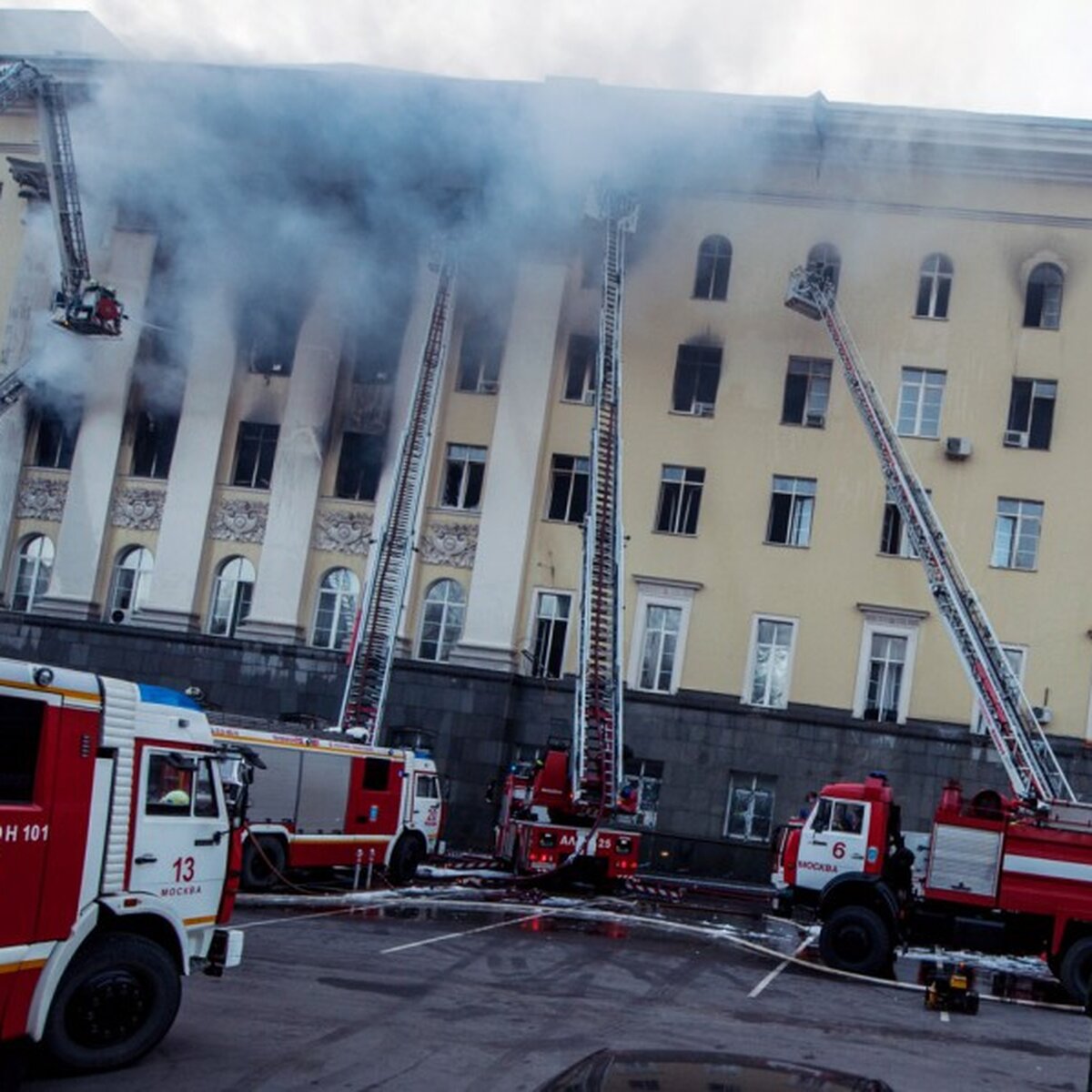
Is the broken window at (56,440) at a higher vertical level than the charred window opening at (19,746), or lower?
higher

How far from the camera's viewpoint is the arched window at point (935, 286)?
34.6 m

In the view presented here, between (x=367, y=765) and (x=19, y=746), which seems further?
(x=367, y=765)

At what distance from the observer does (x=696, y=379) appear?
3531 centimetres

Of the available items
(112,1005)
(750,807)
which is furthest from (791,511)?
(112,1005)

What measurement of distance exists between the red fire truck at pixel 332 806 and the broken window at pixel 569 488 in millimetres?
9316

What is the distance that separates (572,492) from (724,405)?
13.3ft

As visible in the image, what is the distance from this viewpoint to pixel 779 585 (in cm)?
3406

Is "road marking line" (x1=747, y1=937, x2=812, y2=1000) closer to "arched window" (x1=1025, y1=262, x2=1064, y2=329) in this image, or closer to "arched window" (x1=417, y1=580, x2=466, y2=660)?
"arched window" (x1=417, y1=580, x2=466, y2=660)

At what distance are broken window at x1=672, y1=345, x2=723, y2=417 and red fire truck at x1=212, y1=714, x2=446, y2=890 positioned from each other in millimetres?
11749

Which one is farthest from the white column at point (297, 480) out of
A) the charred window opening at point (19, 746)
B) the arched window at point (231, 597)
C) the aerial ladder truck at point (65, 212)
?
the charred window opening at point (19, 746)

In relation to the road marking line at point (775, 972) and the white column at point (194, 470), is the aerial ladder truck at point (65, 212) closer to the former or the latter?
the white column at point (194, 470)

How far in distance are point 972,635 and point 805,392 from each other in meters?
10.9

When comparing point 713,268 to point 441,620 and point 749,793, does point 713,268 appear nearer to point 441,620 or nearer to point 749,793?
point 441,620

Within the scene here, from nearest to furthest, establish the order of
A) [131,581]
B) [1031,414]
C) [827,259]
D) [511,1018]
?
[511,1018] < [1031,414] < [827,259] < [131,581]
